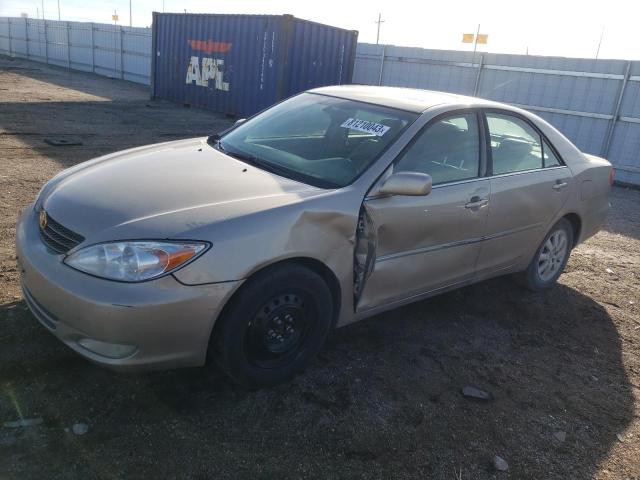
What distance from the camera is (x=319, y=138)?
356cm

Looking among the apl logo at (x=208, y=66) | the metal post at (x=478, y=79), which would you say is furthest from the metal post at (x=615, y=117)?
the apl logo at (x=208, y=66)

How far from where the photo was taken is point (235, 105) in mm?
15547

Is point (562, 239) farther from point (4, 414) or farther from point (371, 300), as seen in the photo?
point (4, 414)

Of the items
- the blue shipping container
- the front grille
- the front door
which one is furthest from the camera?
the blue shipping container

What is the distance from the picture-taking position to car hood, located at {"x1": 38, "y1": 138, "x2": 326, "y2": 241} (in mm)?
2521

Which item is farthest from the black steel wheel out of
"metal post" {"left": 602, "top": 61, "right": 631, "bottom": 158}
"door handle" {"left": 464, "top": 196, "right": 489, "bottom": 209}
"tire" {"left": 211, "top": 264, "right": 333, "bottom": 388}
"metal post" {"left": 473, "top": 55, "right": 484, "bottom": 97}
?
"metal post" {"left": 473, "top": 55, "right": 484, "bottom": 97}

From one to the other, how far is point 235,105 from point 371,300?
43.8 feet

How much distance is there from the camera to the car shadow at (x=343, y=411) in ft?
7.97

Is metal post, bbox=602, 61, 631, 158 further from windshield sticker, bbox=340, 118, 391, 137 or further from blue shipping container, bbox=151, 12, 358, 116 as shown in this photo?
windshield sticker, bbox=340, 118, 391, 137

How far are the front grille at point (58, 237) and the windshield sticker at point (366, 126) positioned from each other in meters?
1.84

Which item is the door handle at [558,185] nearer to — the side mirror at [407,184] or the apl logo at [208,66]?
the side mirror at [407,184]

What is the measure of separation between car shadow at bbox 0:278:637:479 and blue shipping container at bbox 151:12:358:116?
1148 cm

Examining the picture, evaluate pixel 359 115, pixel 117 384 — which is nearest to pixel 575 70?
pixel 359 115

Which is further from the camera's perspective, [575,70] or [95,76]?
[95,76]
